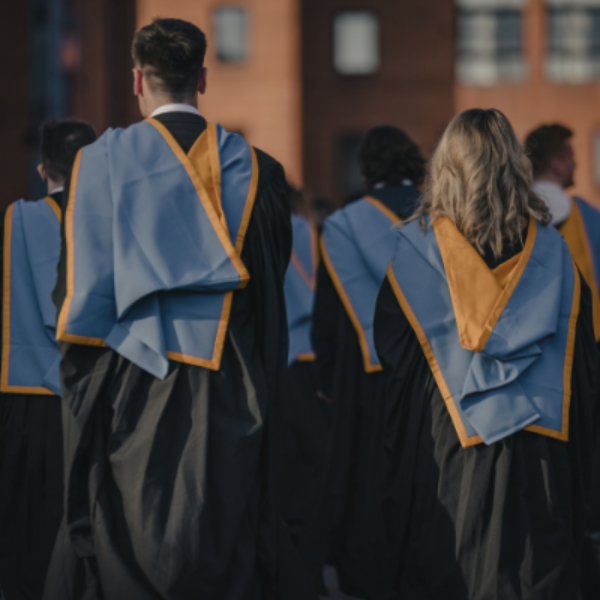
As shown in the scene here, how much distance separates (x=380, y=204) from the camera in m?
4.55

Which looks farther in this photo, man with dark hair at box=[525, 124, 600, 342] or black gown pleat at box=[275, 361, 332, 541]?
black gown pleat at box=[275, 361, 332, 541]

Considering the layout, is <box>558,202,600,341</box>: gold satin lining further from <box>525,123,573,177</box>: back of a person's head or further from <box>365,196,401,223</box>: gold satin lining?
<box>365,196,401,223</box>: gold satin lining

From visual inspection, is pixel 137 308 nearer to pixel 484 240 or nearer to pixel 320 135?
pixel 484 240

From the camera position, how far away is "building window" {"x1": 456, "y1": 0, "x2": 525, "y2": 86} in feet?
78.2

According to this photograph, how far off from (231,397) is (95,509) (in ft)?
1.73

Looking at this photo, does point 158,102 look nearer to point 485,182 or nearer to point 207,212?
point 207,212

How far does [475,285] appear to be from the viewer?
10.2 feet

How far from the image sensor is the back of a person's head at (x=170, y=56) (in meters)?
2.99

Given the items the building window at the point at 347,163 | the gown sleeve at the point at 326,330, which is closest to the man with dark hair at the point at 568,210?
the gown sleeve at the point at 326,330

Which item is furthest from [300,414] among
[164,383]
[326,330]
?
[164,383]

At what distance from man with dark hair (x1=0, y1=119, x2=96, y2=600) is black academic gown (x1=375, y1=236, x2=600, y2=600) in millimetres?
1311

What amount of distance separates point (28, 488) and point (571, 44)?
22.6m

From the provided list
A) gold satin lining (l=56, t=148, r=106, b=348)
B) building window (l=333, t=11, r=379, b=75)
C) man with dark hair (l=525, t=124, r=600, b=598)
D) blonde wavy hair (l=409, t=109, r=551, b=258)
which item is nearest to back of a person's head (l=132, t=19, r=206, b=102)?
gold satin lining (l=56, t=148, r=106, b=348)

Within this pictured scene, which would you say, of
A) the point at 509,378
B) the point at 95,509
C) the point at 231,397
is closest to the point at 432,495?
the point at 509,378
